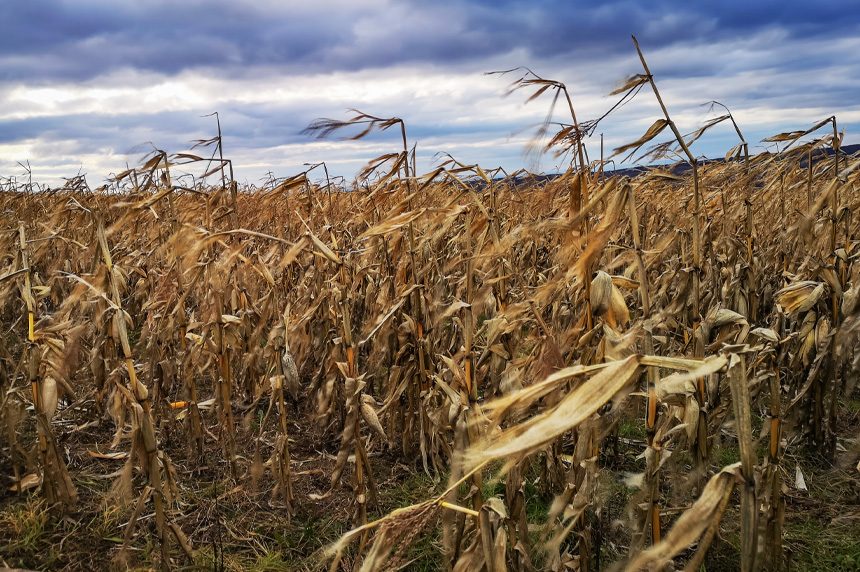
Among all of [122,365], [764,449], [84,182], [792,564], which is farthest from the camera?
[84,182]

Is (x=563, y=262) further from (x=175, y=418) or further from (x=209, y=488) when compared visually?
(x=175, y=418)

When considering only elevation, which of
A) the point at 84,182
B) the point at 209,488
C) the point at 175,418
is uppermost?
the point at 84,182

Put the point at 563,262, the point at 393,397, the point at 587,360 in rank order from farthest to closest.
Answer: the point at 393,397 → the point at 587,360 → the point at 563,262

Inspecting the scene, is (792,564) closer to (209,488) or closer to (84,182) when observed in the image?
(209,488)

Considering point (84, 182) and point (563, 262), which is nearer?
point (563, 262)

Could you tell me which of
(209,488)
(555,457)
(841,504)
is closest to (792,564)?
(841,504)

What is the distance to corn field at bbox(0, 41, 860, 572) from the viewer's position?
4.68 ft

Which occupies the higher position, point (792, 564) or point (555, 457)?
point (555, 457)

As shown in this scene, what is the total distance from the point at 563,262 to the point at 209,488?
8.17 feet

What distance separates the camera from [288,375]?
2363 mm

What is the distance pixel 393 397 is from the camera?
9.90ft

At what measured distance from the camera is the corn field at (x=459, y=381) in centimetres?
143

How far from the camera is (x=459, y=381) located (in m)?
1.81

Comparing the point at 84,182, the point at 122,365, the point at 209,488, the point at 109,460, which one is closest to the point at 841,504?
the point at 209,488
